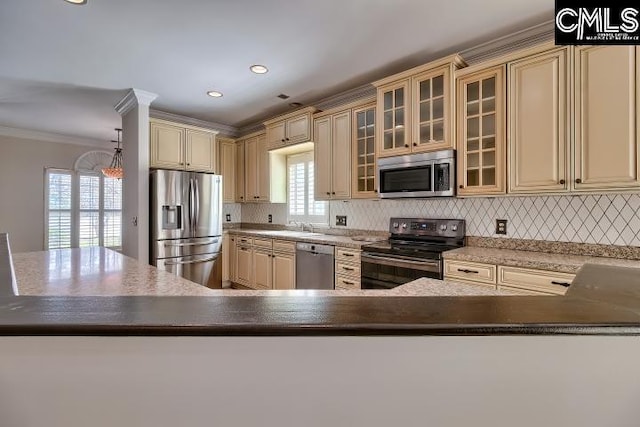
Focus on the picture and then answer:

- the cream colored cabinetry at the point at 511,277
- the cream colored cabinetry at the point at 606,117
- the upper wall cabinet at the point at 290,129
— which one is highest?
the upper wall cabinet at the point at 290,129

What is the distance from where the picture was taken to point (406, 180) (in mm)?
2910

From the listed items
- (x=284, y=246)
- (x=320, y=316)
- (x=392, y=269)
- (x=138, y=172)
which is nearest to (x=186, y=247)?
(x=138, y=172)

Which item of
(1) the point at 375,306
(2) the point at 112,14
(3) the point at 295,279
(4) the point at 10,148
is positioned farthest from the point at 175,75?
(4) the point at 10,148

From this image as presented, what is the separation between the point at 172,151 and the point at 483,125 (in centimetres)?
354

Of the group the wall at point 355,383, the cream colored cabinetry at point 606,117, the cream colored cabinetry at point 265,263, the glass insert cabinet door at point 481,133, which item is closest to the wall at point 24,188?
the cream colored cabinetry at point 265,263

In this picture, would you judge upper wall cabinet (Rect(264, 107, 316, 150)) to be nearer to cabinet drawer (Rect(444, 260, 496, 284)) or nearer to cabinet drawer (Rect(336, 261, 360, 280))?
cabinet drawer (Rect(336, 261, 360, 280))

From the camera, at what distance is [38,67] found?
2.99 metres

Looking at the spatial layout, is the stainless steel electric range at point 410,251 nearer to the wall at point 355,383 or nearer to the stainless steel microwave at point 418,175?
the stainless steel microwave at point 418,175

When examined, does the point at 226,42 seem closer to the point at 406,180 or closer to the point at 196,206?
the point at 406,180

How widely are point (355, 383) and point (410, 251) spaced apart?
2.17 metres

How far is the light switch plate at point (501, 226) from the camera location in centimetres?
267

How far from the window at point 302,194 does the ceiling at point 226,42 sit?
918 millimetres

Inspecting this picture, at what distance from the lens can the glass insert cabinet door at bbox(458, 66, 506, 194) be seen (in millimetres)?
2414

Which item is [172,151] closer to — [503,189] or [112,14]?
[112,14]
